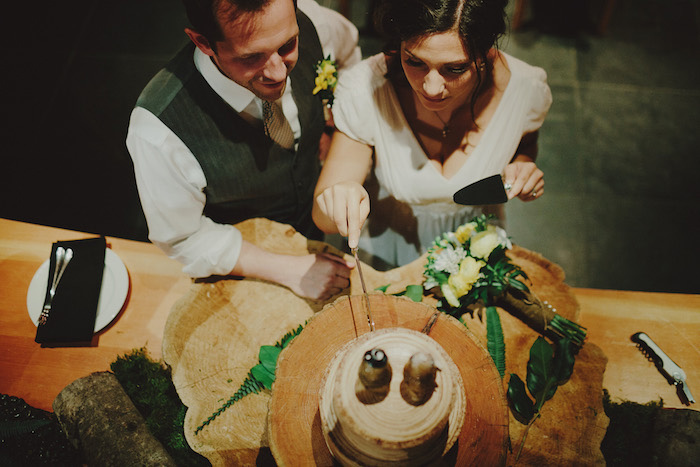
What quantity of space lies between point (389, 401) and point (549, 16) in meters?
3.89

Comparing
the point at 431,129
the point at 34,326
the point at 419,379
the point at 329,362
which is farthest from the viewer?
the point at 431,129

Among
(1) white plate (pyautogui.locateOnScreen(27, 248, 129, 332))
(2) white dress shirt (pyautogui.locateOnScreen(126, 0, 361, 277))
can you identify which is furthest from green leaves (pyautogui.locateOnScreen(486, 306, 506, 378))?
(1) white plate (pyautogui.locateOnScreen(27, 248, 129, 332))

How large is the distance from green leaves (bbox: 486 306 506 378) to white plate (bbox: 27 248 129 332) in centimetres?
142

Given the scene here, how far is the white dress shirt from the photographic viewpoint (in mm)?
1441

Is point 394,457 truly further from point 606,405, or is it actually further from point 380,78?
point 380,78

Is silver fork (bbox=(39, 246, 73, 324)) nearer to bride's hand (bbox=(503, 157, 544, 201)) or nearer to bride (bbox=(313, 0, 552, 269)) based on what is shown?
bride (bbox=(313, 0, 552, 269))

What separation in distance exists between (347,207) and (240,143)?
51 cm

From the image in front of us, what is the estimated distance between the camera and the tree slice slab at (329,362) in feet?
3.89

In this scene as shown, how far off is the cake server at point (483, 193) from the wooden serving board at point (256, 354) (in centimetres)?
29

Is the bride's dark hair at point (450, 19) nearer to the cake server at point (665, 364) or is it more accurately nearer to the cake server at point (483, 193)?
the cake server at point (483, 193)

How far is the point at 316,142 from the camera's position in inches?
81.7

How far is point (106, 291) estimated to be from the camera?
1763 millimetres

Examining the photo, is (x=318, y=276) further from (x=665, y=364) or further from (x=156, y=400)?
(x=665, y=364)

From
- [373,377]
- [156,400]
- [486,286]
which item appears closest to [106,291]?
[156,400]
